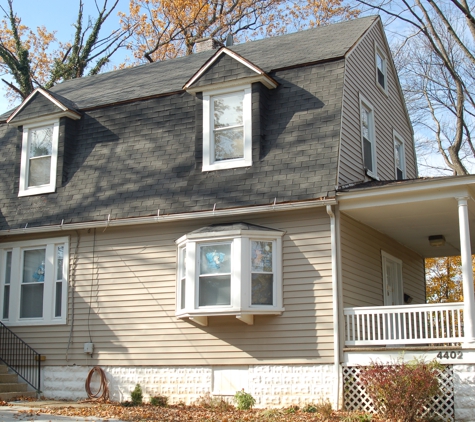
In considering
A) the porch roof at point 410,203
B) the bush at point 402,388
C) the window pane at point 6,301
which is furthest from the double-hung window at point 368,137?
the window pane at point 6,301

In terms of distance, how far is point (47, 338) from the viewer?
44.6 ft

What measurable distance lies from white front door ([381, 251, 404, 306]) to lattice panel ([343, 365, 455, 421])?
342 cm

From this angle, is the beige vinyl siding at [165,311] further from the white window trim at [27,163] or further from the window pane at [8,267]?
the white window trim at [27,163]

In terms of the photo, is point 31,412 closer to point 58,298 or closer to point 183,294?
point 183,294

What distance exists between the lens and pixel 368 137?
47.4ft

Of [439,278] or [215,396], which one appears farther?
[439,278]

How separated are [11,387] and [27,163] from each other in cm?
510

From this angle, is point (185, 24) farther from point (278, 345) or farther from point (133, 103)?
point (278, 345)

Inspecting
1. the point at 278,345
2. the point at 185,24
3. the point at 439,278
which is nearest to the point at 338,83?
the point at 278,345

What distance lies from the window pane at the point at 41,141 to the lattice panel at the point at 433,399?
853 cm

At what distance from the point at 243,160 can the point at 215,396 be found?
4.51 m

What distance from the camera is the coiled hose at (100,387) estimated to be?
1269 cm

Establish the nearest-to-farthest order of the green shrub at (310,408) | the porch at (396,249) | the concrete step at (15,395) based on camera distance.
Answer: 1. the porch at (396,249)
2. the green shrub at (310,408)
3. the concrete step at (15,395)

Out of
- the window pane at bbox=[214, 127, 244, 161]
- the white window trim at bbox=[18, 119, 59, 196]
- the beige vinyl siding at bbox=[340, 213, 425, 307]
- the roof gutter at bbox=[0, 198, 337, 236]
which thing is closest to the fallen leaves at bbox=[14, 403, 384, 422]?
the beige vinyl siding at bbox=[340, 213, 425, 307]
